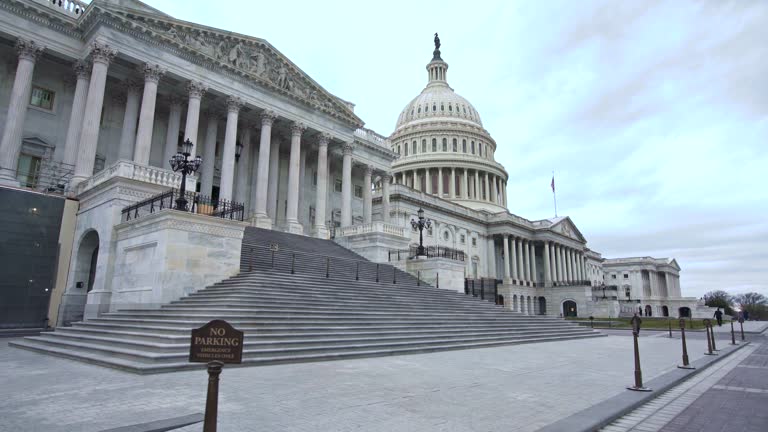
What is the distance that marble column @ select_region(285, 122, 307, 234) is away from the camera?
121ft

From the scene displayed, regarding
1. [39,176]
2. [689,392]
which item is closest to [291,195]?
[39,176]

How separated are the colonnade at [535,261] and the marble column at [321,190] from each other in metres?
48.3

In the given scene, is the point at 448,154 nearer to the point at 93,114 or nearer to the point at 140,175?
the point at 93,114

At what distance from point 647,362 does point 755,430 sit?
29.1 ft

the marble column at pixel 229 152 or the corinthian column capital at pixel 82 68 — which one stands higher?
the corinthian column capital at pixel 82 68

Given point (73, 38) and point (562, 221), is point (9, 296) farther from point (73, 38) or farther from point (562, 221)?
point (562, 221)

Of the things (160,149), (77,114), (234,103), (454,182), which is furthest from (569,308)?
(77,114)

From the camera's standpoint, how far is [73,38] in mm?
28859

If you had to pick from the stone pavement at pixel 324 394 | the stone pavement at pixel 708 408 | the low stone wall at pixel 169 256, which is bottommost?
the stone pavement at pixel 708 408

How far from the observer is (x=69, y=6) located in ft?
96.1

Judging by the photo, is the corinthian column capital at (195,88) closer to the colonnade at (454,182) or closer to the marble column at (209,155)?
the marble column at (209,155)

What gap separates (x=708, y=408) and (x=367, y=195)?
39.2 m

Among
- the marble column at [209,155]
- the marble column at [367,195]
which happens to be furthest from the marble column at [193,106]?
the marble column at [367,195]

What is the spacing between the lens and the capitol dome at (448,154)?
94.7 meters
